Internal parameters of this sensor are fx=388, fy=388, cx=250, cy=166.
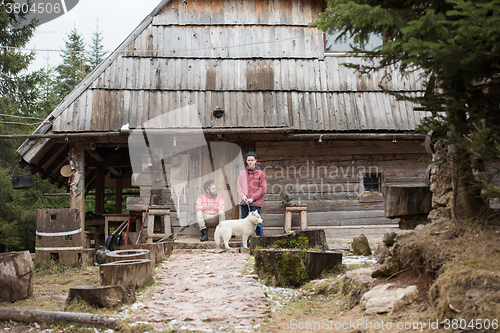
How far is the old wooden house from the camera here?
32.4 feet

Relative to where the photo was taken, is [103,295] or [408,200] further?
[408,200]

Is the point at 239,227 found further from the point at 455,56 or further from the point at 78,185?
the point at 455,56

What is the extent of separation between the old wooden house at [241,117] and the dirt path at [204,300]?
4021 mm

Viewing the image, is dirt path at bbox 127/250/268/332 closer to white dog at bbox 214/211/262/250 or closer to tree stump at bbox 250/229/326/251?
tree stump at bbox 250/229/326/251

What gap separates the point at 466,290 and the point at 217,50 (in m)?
9.36

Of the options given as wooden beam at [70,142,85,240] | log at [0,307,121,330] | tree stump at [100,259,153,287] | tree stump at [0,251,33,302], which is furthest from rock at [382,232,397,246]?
wooden beam at [70,142,85,240]

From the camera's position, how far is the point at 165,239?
9125 mm

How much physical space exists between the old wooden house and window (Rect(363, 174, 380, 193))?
3cm

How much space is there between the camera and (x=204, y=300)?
4656mm

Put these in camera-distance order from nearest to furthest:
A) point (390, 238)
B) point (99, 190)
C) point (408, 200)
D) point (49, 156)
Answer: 1. point (390, 238)
2. point (408, 200)
3. point (49, 156)
4. point (99, 190)

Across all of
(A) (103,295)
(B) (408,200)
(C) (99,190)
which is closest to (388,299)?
(B) (408,200)

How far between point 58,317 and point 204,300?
1.60m

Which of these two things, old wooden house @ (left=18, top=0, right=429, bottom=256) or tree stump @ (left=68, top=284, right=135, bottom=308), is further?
old wooden house @ (left=18, top=0, right=429, bottom=256)

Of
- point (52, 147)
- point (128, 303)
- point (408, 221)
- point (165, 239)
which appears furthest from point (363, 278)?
point (52, 147)
